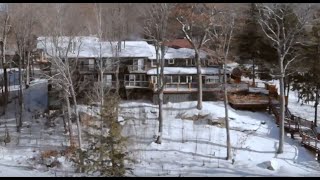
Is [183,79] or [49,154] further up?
[183,79]

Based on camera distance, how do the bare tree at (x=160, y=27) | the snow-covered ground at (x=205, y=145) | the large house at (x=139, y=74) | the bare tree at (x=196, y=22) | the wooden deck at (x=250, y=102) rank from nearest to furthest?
the snow-covered ground at (x=205, y=145) → the bare tree at (x=160, y=27) → the bare tree at (x=196, y=22) → the wooden deck at (x=250, y=102) → the large house at (x=139, y=74)

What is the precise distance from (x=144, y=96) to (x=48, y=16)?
32.2 ft

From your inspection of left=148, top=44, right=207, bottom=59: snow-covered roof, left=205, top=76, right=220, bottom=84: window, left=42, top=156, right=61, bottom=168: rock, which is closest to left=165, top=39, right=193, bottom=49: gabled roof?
left=148, top=44, right=207, bottom=59: snow-covered roof

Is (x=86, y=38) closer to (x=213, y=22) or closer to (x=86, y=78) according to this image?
(x=86, y=78)

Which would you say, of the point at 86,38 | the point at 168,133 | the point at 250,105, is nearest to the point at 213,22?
the point at 250,105

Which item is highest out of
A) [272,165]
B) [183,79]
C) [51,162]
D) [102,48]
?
[102,48]

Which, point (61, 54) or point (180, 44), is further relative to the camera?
point (180, 44)

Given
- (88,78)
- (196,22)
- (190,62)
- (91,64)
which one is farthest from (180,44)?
(88,78)

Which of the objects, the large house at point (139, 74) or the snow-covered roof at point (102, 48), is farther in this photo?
the large house at point (139, 74)

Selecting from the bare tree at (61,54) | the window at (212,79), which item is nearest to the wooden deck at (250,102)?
the window at (212,79)

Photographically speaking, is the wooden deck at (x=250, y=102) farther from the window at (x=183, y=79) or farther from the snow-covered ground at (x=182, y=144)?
the window at (x=183, y=79)

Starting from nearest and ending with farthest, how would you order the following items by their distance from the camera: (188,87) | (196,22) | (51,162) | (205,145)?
(51,162) → (205,145) → (196,22) → (188,87)

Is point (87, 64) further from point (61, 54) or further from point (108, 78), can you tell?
point (61, 54)

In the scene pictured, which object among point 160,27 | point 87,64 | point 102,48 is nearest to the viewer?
point 160,27
